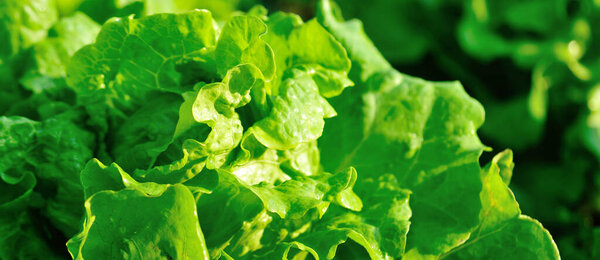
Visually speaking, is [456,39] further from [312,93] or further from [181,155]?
[181,155]

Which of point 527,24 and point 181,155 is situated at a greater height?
point 181,155

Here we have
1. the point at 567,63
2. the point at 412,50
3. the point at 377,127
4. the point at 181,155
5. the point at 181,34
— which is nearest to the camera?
the point at 181,155

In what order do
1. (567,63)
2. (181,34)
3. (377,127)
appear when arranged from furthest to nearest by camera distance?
1. (567,63)
2. (377,127)
3. (181,34)

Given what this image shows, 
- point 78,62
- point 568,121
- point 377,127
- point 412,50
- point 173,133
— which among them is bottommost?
point 568,121

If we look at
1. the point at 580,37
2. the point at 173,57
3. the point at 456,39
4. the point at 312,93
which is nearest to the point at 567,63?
the point at 580,37

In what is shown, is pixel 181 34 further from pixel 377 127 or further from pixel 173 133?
pixel 377 127

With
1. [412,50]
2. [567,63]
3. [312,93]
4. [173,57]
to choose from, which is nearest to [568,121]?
[567,63]

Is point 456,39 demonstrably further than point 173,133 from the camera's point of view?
Yes
